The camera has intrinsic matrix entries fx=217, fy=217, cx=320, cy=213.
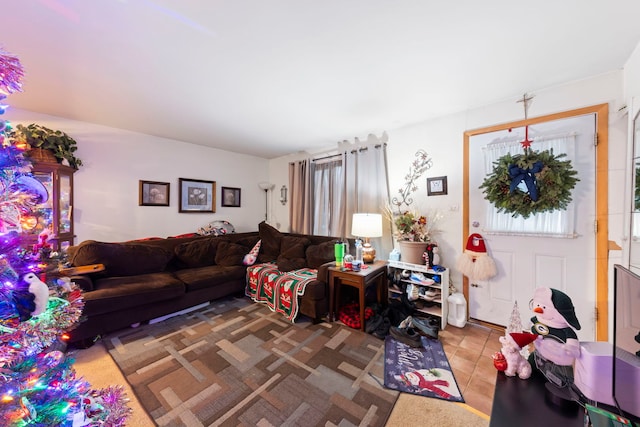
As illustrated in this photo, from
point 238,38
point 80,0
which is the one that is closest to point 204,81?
point 238,38

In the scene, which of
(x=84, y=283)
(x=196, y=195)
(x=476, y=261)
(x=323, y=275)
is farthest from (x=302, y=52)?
(x=196, y=195)

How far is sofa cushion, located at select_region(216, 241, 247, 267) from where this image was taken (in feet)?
10.4

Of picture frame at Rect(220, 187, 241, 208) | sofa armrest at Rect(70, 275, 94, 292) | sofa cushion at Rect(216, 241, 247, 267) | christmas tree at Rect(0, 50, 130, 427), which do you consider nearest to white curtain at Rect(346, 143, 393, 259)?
sofa cushion at Rect(216, 241, 247, 267)

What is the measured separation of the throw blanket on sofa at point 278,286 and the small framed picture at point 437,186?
5.68 feet

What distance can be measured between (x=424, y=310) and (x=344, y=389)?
1304 mm

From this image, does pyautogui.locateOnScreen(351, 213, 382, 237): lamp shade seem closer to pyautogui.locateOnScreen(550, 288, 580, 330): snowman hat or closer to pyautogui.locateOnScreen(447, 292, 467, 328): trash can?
pyautogui.locateOnScreen(447, 292, 467, 328): trash can

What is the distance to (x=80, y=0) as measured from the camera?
1.15m

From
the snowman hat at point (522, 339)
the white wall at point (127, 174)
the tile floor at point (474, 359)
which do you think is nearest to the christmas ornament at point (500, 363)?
the snowman hat at point (522, 339)

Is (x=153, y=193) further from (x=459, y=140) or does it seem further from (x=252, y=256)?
(x=459, y=140)

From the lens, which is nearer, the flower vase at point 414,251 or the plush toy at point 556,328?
the plush toy at point 556,328

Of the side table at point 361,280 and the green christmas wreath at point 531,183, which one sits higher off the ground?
the green christmas wreath at point 531,183

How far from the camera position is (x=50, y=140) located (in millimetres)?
2291

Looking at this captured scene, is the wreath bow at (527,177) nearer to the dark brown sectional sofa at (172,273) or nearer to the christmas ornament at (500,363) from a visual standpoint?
the christmas ornament at (500,363)

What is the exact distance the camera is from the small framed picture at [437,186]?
2.54 meters
